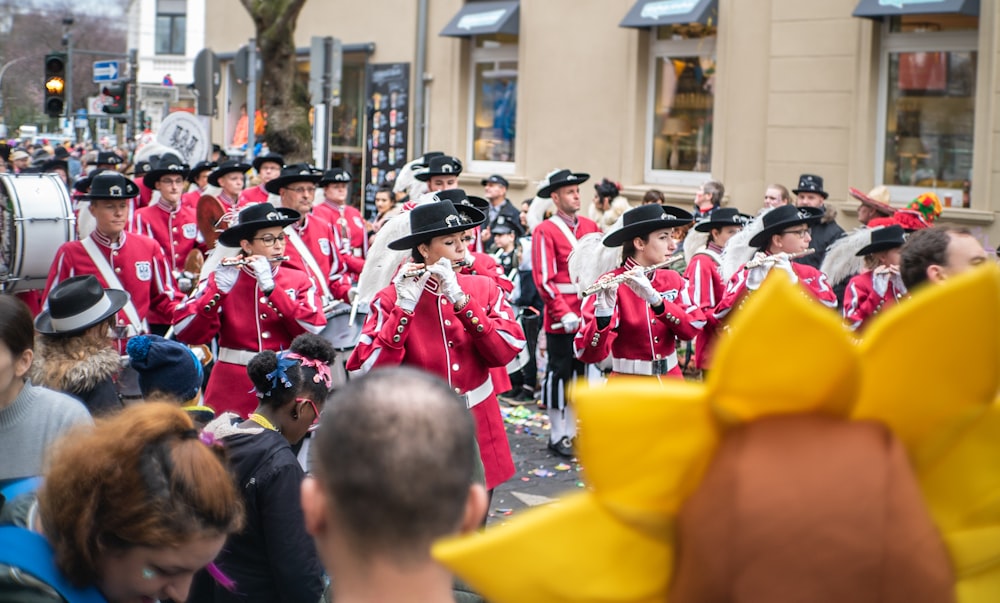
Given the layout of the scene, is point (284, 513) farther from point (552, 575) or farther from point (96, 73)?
point (96, 73)

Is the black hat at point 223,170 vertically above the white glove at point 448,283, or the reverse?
the black hat at point 223,170

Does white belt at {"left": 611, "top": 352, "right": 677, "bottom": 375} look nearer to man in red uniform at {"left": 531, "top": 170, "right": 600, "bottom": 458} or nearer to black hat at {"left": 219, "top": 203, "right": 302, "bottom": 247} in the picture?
man in red uniform at {"left": 531, "top": 170, "right": 600, "bottom": 458}

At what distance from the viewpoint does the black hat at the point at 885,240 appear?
822 centimetres

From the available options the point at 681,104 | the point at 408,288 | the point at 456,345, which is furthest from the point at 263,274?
the point at 681,104

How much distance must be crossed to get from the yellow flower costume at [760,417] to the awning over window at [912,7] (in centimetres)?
1309

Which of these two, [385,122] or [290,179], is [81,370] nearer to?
[290,179]

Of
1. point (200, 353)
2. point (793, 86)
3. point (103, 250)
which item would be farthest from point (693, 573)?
point (793, 86)

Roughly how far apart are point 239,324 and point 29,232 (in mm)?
3474

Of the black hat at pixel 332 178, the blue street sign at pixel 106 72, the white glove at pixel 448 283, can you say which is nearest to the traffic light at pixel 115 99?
the blue street sign at pixel 106 72

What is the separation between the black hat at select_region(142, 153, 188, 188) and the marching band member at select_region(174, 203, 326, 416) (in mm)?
Result: 5047

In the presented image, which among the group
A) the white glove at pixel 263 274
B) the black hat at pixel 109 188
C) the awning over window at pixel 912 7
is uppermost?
the awning over window at pixel 912 7

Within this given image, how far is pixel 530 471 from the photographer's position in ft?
31.0

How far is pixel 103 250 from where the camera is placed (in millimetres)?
8930

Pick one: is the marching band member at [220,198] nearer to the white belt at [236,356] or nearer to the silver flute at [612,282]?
the white belt at [236,356]
